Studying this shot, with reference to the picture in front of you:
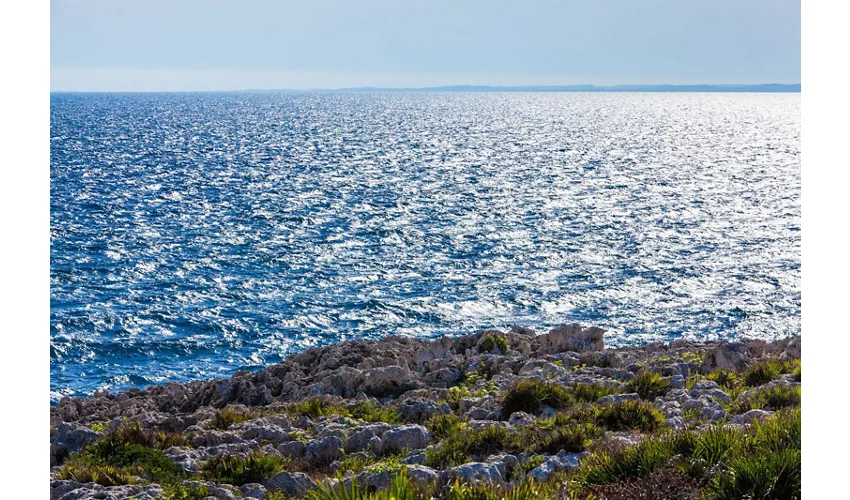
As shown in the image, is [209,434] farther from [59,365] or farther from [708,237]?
[708,237]

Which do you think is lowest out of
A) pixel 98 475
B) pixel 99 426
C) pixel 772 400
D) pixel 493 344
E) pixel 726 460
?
pixel 99 426

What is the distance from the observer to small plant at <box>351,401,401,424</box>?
14.8 metres

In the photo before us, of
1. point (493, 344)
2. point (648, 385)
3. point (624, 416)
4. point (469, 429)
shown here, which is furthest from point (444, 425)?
point (493, 344)

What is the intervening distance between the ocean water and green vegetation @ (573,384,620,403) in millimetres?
19681

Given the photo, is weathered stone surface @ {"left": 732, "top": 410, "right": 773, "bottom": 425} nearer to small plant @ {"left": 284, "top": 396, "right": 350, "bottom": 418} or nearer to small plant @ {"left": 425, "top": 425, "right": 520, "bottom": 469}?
small plant @ {"left": 425, "top": 425, "right": 520, "bottom": 469}

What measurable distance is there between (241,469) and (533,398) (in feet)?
17.8

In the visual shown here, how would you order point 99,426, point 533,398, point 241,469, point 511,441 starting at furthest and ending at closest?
point 99,426 < point 533,398 < point 511,441 < point 241,469

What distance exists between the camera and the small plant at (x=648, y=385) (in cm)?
1551

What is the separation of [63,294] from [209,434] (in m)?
32.4

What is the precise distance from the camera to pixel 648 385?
15.7m

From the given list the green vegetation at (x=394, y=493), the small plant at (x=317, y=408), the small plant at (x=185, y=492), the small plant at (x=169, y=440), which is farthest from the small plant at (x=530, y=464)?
the small plant at (x=169, y=440)

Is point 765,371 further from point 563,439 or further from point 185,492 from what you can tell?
point 185,492

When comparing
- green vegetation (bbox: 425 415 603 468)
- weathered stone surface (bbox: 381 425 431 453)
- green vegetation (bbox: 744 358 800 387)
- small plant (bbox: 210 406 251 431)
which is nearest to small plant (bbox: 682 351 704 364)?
green vegetation (bbox: 744 358 800 387)
